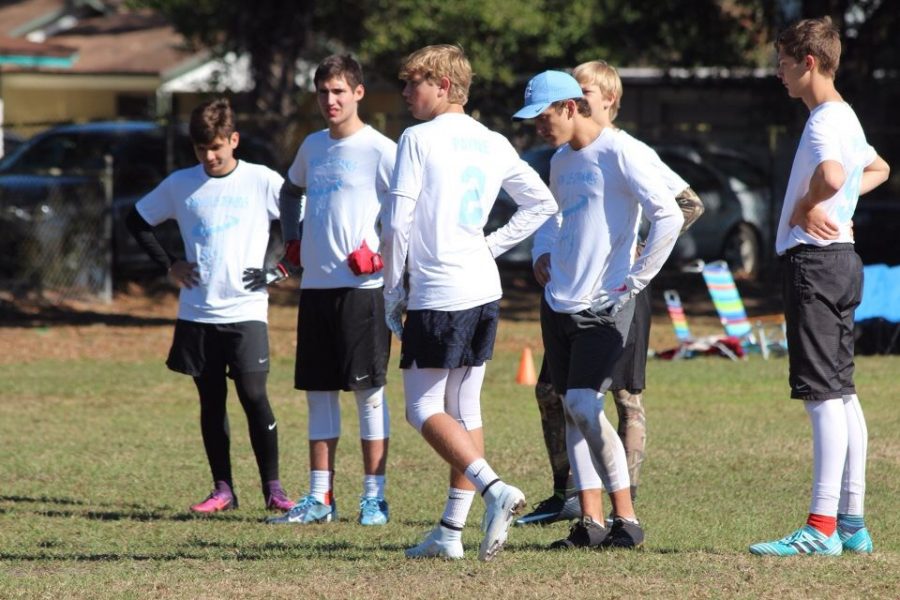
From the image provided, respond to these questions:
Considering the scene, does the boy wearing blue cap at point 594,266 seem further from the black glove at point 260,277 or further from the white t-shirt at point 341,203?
the black glove at point 260,277

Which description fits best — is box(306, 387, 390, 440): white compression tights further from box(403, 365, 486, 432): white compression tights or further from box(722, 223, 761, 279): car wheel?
box(722, 223, 761, 279): car wheel

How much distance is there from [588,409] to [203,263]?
2388 mm

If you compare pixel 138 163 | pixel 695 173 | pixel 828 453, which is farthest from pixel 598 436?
pixel 695 173

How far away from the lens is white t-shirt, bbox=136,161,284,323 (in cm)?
726

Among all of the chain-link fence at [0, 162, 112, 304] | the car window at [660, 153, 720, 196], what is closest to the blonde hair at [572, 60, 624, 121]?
the chain-link fence at [0, 162, 112, 304]

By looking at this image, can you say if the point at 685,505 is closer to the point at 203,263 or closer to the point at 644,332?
the point at 644,332

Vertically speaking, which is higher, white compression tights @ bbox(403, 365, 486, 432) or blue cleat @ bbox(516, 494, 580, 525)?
white compression tights @ bbox(403, 365, 486, 432)

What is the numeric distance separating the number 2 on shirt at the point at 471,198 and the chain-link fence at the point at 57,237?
12.7 meters

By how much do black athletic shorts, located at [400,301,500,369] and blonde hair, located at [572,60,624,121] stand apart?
3.58 ft

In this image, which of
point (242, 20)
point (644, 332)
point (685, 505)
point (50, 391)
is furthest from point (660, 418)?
point (242, 20)

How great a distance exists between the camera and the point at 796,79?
5477 millimetres

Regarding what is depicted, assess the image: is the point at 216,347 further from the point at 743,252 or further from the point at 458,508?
the point at 743,252

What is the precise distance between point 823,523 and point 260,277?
3.04 metres

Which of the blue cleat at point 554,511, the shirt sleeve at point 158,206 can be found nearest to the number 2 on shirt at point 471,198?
the blue cleat at point 554,511
